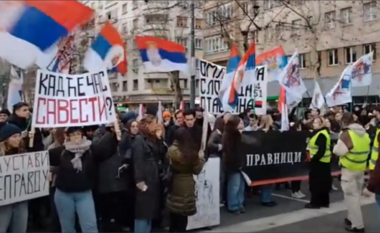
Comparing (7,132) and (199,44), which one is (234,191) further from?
(199,44)

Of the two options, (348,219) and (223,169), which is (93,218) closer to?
(223,169)

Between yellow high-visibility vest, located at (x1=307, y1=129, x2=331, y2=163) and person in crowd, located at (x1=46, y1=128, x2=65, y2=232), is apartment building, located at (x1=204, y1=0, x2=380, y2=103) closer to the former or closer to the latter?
yellow high-visibility vest, located at (x1=307, y1=129, x2=331, y2=163)

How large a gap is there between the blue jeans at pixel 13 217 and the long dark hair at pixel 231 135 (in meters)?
3.47

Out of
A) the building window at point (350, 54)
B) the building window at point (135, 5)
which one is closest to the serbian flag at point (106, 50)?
the building window at point (350, 54)

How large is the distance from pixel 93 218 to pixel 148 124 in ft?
4.62

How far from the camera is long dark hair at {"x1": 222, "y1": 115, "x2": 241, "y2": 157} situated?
7.52 metres

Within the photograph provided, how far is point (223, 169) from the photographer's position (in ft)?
25.7

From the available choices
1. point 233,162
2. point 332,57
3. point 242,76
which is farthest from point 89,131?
point 332,57

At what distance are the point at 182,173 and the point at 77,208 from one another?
4.17 feet

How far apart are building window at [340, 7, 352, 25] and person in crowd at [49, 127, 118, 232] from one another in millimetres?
26798

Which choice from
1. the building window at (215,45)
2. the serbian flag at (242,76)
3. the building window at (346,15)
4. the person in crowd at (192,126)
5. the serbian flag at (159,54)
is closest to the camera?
the person in crowd at (192,126)

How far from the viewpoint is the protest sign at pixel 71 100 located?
541 centimetres

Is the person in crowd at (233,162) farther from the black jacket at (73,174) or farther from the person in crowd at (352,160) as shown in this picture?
the black jacket at (73,174)

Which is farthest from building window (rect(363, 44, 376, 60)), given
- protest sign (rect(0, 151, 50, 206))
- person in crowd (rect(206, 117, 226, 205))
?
protest sign (rect(0, 151, 50, 206))
